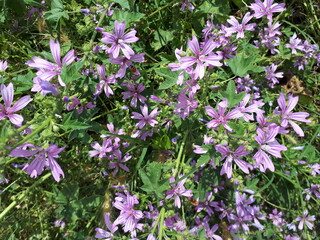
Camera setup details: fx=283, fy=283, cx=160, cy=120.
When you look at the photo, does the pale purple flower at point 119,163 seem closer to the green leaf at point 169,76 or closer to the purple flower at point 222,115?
the green leaf at point 169,76

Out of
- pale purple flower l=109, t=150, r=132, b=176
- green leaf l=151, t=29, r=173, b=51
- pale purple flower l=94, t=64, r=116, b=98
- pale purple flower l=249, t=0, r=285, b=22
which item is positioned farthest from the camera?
green leaf l=151, t=29, r=173, b=51

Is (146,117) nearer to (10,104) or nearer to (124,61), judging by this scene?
(124,61)

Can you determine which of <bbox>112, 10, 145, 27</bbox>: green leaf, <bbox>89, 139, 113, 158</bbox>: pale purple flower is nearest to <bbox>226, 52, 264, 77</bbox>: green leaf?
<bbox>112, 10, 145, 27</bbox>: green leaf

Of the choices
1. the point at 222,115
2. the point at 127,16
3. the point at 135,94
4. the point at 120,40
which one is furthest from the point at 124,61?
the point at 222,115

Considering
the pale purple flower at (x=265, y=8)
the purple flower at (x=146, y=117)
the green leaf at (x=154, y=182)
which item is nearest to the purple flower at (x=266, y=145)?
the green leaf at (x=154, y=182)

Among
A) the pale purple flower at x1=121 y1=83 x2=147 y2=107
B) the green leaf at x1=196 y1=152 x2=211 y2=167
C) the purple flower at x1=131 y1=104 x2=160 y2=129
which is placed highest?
the pale purple flower at x1=121 y1=83 x2=147 y2=107

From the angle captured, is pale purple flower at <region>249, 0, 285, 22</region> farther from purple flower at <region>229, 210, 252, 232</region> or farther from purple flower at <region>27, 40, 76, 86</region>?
purple flower at <region>229, 210, 252, 232</region>

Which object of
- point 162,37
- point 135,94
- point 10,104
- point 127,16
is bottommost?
point 135,94
